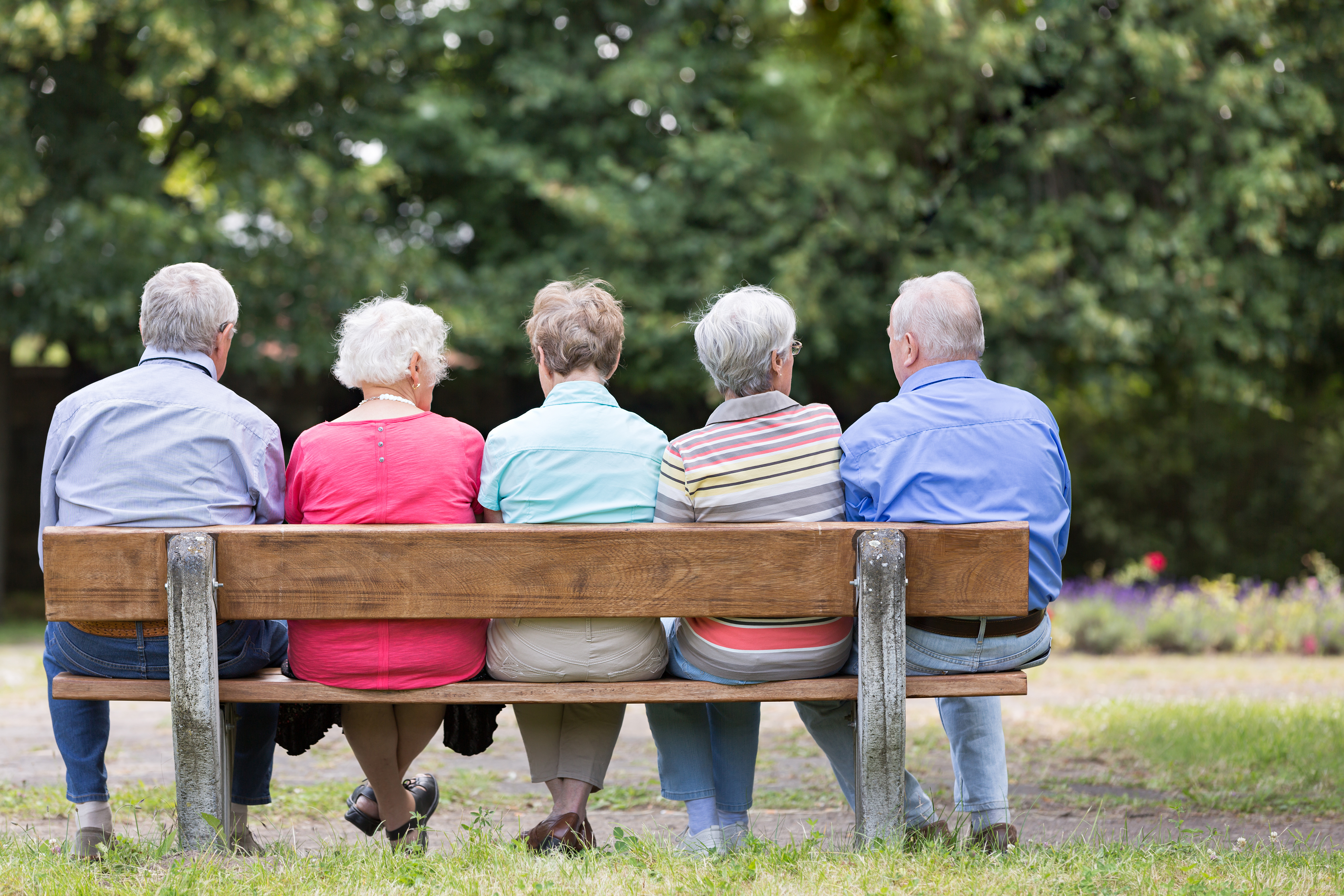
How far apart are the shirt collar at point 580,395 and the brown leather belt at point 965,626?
38.9 inches

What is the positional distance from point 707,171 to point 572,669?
24.5ft

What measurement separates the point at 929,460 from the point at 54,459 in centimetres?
226

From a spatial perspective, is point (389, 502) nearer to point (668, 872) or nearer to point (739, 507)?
point (739, 507)

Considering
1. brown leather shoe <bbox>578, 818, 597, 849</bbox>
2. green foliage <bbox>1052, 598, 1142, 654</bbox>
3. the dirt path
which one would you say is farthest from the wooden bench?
green foliage <bbox>1052, 598, 1142, 654</bbox>

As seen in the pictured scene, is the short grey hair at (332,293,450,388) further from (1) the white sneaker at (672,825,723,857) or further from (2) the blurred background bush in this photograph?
(2) the blurred background bush

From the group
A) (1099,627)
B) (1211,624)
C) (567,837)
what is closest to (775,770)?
(567,837)

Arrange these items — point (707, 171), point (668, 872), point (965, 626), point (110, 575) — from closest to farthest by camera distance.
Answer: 1. point (668, 872)
2. point (110, 575)
3. point (965, 626)
4. point (707, 171)

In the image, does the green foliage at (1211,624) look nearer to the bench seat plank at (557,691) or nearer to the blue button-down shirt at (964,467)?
the blue button-down shirt at (964,467)

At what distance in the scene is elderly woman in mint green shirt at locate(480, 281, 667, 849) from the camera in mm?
3027

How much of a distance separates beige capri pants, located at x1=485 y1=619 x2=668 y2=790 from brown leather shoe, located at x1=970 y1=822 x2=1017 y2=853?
0.95m

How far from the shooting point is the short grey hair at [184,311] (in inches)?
127

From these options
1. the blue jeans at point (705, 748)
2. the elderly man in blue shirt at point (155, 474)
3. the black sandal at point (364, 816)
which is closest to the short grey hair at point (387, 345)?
the elderly man in blue shirt at point (155, 474)

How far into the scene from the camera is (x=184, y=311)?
322 cm

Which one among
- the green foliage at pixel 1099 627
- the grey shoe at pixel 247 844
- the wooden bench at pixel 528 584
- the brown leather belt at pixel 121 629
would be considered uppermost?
the wooden bench at pixel 528 584
